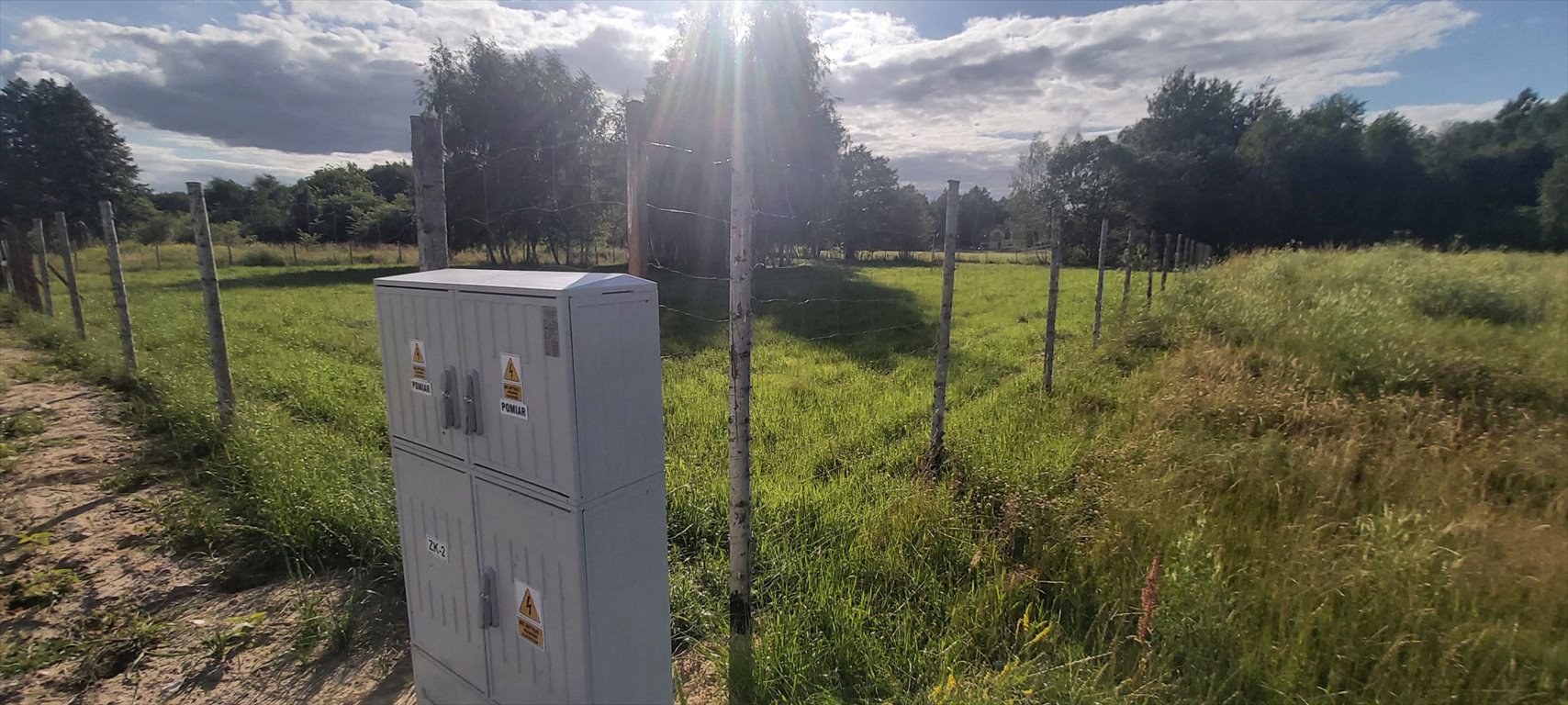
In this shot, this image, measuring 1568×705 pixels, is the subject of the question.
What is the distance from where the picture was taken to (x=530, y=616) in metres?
1.87

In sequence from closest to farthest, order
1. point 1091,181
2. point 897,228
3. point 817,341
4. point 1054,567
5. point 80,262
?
point 1054,567, point 817,341, point 80,262, point 897,228, point 1091,181

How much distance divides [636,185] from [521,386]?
3.67 ft

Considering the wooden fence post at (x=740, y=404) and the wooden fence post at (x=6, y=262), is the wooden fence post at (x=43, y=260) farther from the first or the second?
the wooden fence post at (x=740, y=404)

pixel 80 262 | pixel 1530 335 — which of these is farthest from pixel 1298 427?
pixel 80 262

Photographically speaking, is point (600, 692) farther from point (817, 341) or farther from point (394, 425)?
point (817, 341)

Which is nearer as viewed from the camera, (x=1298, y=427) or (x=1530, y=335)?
(x=1298, y=427)

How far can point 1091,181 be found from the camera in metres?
42.2

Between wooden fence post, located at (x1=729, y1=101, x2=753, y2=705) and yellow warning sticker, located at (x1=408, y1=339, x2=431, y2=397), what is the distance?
1.04 meters

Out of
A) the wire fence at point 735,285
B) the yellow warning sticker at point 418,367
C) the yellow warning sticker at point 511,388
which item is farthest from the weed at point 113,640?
the yellow warning sticker at point 511,388

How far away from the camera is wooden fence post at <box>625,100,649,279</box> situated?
8.48 feet

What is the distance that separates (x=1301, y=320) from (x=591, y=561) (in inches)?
325

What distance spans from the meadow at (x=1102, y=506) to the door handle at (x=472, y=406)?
4.33 ft

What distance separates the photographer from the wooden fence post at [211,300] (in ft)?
14.3

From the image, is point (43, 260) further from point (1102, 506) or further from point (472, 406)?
point (1102, 506)
